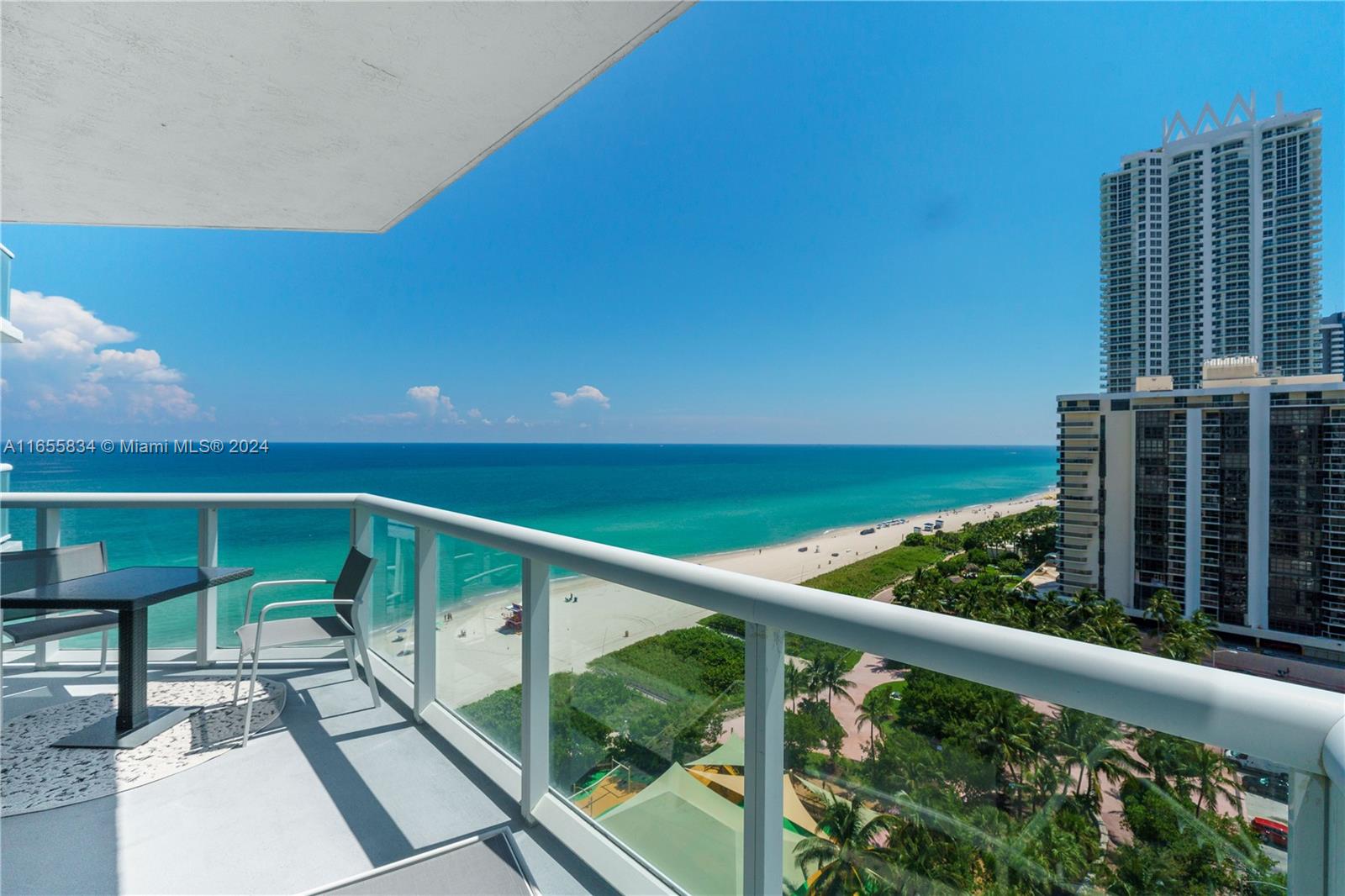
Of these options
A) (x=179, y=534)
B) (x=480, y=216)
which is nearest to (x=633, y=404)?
(x=480, y=216)

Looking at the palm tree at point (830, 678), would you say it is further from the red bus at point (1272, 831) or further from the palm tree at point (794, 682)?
the red bus at point (1272, 831)

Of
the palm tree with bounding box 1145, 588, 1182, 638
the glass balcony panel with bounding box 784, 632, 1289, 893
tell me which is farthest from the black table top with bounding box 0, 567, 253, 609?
the palm tree with bounding box 1145, 588, 1182, 638

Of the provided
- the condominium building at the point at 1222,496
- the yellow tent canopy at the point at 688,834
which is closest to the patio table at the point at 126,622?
the yellow tent canopy at the point at 688,834

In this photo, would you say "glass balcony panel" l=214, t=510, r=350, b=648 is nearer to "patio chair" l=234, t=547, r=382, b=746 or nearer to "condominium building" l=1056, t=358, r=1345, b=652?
"patio chair" l=234, t=547, r=382, b=746

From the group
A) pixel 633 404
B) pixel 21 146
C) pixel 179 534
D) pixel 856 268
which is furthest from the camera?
pixel 633 404

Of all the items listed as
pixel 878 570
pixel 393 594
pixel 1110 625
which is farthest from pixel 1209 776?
pixel 878 570

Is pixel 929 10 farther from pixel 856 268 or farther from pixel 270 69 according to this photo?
pixel 270 69

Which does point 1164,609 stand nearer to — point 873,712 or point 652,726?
point 652,726
